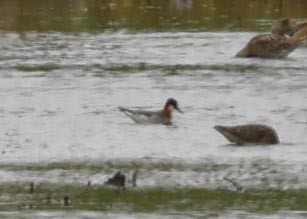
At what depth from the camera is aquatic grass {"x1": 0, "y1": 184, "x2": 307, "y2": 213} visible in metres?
10.4

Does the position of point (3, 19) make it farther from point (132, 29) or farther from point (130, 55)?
point (130, 55)

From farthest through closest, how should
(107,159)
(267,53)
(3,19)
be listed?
(3,19)
(267,53)
(107,159)

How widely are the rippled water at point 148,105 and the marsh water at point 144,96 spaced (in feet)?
0.04

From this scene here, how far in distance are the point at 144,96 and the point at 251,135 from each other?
12.7ft

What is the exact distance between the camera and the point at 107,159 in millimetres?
12594

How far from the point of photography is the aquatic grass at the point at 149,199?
408 inches

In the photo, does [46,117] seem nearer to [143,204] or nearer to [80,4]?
[143,204]

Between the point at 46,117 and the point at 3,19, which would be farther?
the point at 3,19

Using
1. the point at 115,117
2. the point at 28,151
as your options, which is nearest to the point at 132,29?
the point at 115,117

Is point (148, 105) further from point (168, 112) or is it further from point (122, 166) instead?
point (122, 166)

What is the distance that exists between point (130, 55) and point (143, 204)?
10.8 m

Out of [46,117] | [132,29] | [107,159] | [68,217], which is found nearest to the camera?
[68,217]

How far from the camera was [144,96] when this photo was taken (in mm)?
17250

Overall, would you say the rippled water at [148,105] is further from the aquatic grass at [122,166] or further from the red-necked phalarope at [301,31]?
the red-necked phalarope at [301,31]
